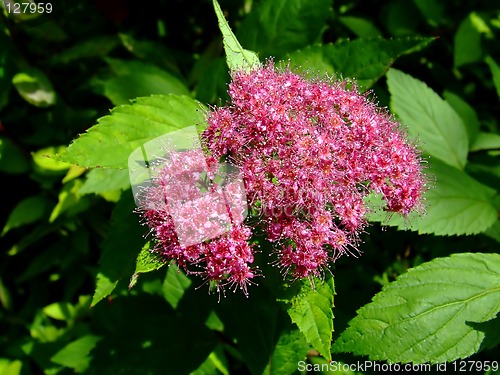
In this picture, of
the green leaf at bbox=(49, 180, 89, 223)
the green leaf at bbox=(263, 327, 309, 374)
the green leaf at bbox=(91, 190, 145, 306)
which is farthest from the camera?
the green leaf at bbox=(49, 180, 89, 223)

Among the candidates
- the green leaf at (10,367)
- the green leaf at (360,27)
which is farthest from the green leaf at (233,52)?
the green leaf at (10,367)

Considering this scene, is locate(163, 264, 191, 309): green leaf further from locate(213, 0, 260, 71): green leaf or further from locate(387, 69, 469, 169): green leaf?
locate(387, 69, 469, 169): green leaf

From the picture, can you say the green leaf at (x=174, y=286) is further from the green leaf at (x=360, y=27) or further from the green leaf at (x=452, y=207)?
the green leaf at (x=360, y=27)

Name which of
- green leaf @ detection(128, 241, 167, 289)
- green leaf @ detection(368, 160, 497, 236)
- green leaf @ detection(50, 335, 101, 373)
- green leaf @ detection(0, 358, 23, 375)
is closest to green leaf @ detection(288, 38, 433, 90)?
green leaf @ detection(368, 160, 497, 236)

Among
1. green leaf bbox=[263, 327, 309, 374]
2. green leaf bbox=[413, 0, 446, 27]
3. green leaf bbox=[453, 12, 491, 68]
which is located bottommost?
green leaf bbox=[263, 327, 309, 374]

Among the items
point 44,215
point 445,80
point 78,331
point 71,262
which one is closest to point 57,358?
point 78,331

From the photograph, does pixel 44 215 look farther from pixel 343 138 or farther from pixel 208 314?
pixel 343 138
